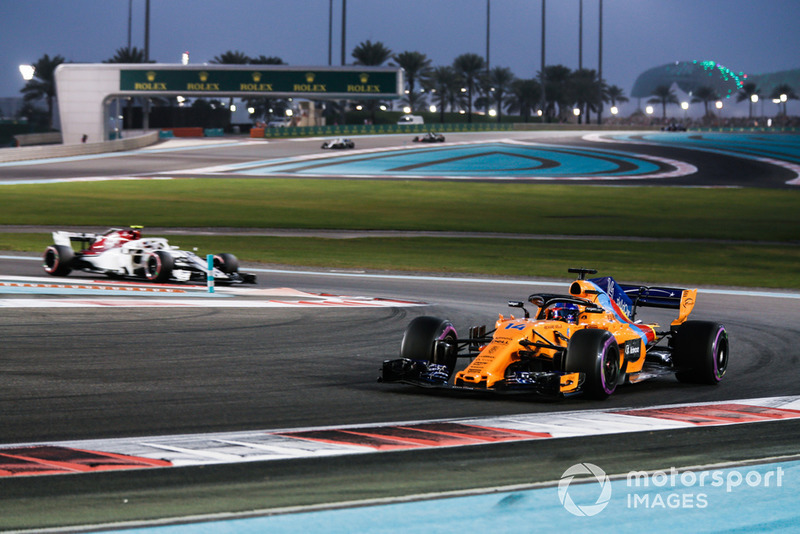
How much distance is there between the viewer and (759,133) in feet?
370

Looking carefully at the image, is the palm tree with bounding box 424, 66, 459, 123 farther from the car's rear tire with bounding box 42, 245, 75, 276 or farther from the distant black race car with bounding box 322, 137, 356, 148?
the car's rear tire with bounding box 42, 245, 75, 276

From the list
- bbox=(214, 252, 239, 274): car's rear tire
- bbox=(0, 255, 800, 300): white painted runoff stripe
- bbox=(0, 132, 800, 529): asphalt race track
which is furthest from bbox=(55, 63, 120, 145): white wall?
bbox=(214, 252, 239, 274): car's rear tire

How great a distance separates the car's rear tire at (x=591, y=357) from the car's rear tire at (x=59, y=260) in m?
15.3

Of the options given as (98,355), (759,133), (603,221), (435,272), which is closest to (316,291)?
(435,272)

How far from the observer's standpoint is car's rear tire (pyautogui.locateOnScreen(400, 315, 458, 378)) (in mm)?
11078

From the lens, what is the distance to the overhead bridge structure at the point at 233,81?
3236 inches

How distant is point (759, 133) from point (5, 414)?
376ft

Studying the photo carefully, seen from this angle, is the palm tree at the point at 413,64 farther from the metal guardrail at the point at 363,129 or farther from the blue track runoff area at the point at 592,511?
the blue track runoff area at the point at 592,511

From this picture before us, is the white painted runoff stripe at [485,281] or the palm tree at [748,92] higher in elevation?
the palm tree at [748,92]

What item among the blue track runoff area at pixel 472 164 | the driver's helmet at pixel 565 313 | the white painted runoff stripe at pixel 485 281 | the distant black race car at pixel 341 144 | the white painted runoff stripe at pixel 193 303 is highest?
the distant black race car at pixel 341 144

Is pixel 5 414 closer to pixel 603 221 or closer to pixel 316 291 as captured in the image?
pixel 316 291

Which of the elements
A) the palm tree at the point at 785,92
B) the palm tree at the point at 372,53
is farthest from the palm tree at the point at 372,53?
the palm tree at the point at 785,92

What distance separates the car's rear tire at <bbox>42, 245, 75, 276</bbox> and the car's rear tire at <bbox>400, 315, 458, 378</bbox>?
13505 millimetres

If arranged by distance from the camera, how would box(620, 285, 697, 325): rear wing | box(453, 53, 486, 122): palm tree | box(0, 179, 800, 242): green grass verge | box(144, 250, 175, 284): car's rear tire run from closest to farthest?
box(620, 285, 697, 325): rear wing → box(144, 250, 175, 284): car's rear tire → box(0, 179, 800, 242): green grass verge → box(453, 53, 486, 122): palm tree
